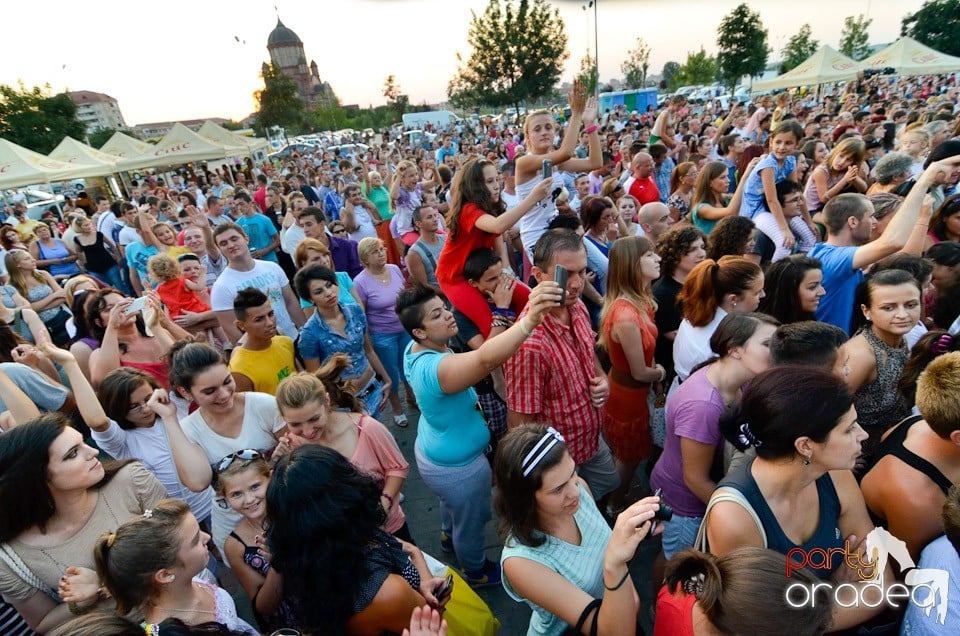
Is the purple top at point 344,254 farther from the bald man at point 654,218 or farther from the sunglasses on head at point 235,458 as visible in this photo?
the sunglasses on head at point 235,458

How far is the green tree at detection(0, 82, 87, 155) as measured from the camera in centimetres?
3706

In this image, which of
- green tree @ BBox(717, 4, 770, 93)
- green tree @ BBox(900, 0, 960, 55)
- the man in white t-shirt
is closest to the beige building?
green tree @ BBox(717, 4, 770, 93)

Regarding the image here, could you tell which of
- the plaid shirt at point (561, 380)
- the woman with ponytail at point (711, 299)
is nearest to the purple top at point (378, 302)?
the plaid shirt at point (561, 380)

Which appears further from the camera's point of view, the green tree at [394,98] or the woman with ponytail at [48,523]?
the green tree at [394,98]

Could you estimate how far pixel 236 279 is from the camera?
4.07 metres

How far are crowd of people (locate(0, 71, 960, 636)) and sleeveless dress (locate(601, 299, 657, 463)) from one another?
2 cm

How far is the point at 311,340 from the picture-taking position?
11.8 feet

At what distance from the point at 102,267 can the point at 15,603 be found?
758cm

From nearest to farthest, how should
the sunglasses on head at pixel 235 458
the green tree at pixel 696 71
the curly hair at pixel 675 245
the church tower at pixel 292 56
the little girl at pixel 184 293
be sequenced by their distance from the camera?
the sunglasses on head at pixel 235 458 < the curly hair at pixel 675 245 < the little girl at pixel 184 293 < the green tree at pixel 696 71 < the church tower at pixel 292 56

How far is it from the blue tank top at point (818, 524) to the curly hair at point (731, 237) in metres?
2.26

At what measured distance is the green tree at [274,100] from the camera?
32625 mm

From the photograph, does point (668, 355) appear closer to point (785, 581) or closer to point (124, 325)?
point (785, 581)

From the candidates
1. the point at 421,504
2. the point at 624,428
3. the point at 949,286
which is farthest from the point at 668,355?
the point at 421,504

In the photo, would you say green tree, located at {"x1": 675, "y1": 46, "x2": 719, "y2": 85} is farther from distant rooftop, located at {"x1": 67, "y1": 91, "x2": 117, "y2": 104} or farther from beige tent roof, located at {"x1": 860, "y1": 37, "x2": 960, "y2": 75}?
distant rooftop, located at {"x1": 67, "y1": 91, "x2": 117, "y2": 104}
